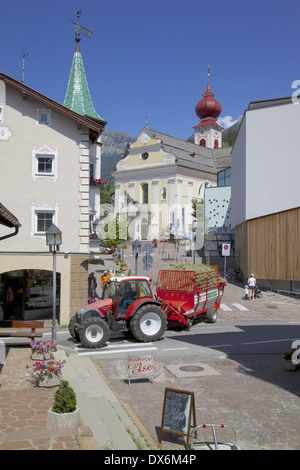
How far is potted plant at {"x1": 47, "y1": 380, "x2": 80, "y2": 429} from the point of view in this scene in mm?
7012

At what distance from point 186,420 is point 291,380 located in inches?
183

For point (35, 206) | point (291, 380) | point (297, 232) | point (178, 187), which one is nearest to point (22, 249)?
point (35, 206)

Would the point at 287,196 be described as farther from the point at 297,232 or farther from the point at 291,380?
the point at 291,380

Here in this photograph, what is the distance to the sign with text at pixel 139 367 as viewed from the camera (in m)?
10.1

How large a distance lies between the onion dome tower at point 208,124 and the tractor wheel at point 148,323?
270 feet

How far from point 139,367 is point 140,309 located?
176 inches

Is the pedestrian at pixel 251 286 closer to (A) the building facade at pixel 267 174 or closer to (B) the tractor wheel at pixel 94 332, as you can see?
(A) the building facade at pixel 267 174

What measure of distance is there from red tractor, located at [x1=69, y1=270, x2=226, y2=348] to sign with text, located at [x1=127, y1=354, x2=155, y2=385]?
370cm

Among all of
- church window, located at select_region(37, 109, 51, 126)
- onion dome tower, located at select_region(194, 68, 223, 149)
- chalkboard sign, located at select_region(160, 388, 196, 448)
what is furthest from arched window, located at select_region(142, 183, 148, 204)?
chalkboard sign, located at select_region(160, 388, 196, 448)

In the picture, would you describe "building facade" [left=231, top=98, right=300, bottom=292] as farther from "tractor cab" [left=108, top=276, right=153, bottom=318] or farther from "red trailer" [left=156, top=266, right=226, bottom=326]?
"tractor cab" [left=108, top=276, right=153, bottom=318]

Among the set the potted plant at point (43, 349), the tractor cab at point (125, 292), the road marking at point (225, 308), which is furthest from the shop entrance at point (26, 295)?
the road marking at point (225, 308)

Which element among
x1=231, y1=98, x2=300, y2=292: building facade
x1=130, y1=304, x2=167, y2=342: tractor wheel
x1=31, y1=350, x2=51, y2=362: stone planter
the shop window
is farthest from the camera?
x1=231, y1=98, x2=300, y2=292: building facade

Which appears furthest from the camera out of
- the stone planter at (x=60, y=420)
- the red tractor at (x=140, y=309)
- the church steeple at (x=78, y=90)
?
the church steeple at (x=78, y=90)

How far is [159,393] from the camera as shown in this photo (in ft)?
31.2
